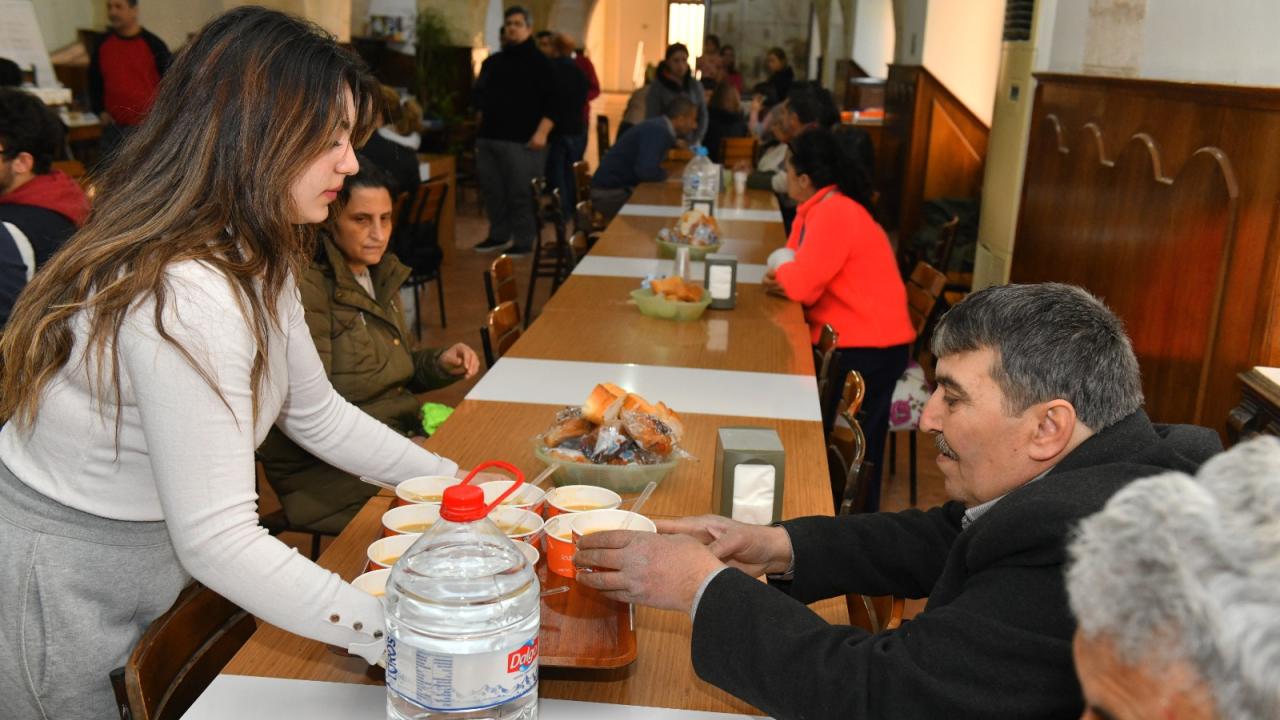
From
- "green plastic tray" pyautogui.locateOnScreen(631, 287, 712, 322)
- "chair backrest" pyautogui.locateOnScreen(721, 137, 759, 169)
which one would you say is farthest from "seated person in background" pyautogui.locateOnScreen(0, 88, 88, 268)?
"chair backrest" pyautogui.locateOnScreen(721, 137, 759, 169)

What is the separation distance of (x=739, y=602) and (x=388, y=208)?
1.77m

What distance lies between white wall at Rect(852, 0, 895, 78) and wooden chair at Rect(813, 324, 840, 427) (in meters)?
11.3

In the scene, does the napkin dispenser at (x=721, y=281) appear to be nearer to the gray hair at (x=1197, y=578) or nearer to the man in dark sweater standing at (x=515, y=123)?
the gray hair at (x=1197, y=578)

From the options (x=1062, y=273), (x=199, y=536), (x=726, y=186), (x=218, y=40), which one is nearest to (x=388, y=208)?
(x=218, y=40)

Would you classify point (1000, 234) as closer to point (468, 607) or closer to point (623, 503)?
point (623, 503)

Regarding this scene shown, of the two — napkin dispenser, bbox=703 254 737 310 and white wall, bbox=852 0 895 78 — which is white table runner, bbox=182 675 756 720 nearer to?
napkin dispenser, bbox=703 254 737 310

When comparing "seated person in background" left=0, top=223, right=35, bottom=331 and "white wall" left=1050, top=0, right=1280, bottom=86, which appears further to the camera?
"white wall" left=1050, top=0, right=1280, bottom=86

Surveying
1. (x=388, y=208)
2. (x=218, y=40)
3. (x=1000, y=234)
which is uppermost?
(x=218, y=40)

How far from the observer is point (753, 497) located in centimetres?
181

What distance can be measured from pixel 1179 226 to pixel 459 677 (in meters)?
3.29

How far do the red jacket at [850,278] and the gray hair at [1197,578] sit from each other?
116 inches

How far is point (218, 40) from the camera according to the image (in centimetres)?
141

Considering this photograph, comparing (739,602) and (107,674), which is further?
(107,674)

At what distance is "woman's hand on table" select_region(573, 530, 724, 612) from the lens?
→ 4.54ft
